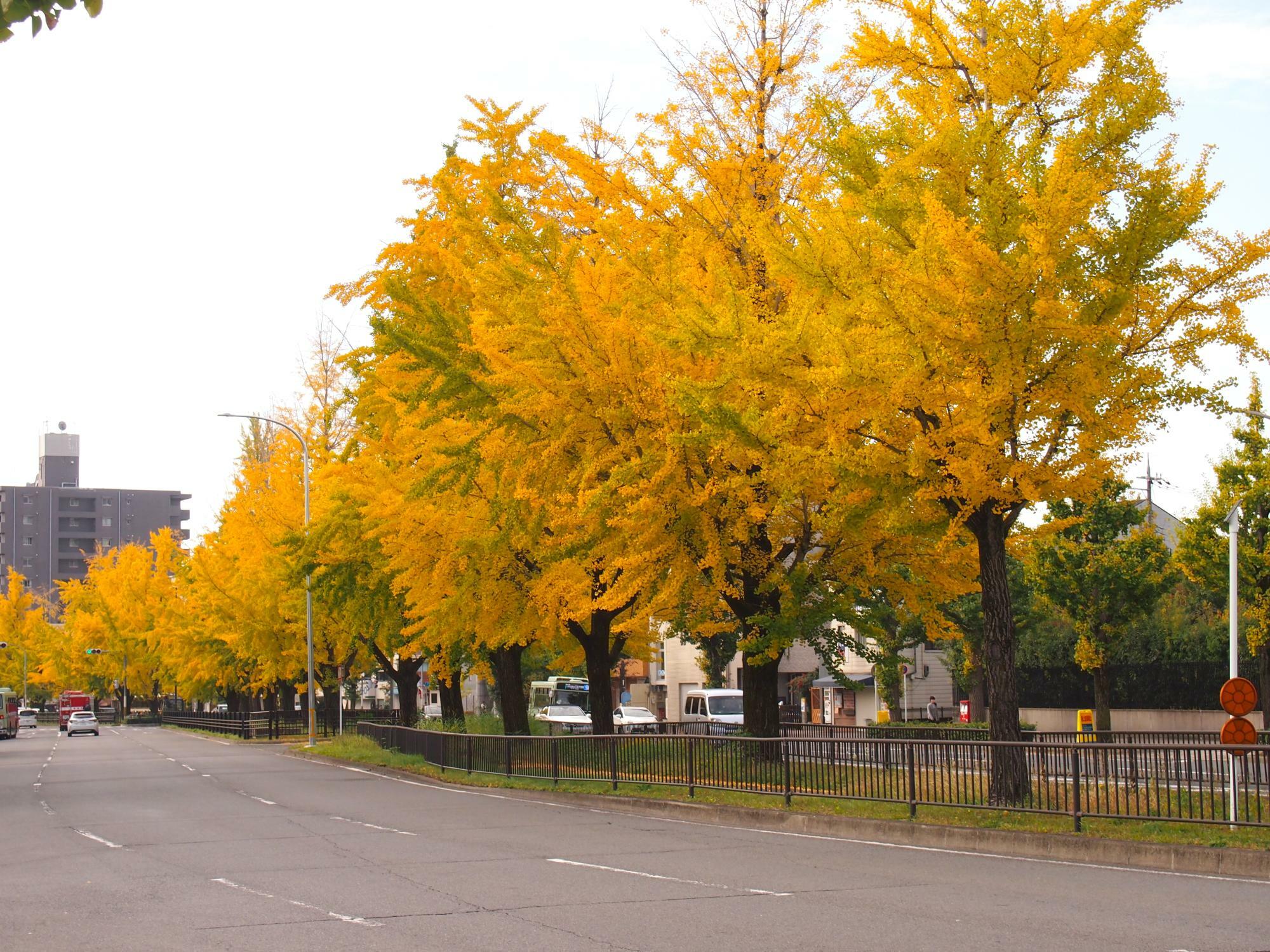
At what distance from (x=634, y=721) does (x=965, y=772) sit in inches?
1309

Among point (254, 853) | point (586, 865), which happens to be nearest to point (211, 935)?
point (586, 865)

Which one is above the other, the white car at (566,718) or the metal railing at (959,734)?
the metal railing at (959,734)

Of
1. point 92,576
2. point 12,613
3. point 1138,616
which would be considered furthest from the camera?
point 12,613

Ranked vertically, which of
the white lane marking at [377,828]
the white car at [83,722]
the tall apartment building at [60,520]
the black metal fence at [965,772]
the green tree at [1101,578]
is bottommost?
the white car at [83,722]

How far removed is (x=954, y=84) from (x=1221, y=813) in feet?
32.4

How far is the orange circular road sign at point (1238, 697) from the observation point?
15.2 meters

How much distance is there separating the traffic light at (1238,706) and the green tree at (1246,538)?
22.7 metres

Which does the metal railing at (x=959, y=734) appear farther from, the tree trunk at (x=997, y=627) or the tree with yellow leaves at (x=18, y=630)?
the tree with yellow leaves at (x=18, y=630)

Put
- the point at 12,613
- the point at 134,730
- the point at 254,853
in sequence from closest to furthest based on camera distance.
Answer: the point at 254,853, the point at 134,730, the point at 12,613

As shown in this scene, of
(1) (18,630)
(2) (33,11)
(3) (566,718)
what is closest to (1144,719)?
(3) (566,718)

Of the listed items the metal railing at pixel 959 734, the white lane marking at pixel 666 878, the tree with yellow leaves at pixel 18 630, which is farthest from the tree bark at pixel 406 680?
the tree with yellow leaves at pixel 18 630

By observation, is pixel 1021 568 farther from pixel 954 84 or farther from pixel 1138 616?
pixel 954 84

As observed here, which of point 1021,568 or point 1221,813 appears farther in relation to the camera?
point 1021,568

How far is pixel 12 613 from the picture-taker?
120312 millimetres
